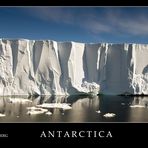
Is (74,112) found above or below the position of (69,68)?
below

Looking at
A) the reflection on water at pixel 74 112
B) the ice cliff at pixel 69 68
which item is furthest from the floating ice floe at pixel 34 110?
the ice cliff at pixel 69 68

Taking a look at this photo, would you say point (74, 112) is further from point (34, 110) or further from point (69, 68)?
point (69, 68)

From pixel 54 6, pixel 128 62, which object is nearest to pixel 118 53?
pixel 128 62

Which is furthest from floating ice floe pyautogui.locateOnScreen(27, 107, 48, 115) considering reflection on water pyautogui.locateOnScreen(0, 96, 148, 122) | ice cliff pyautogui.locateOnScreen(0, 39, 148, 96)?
ice cliff pyautogui.locateOnScreen(0, 39, 148, 96)

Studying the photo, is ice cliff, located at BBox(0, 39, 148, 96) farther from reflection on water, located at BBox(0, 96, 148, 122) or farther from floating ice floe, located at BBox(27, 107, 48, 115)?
floating ice floe, located at BBox(27, 107, 48, 115)

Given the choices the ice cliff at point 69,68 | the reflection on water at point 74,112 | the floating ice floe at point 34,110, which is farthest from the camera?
the ice cliff at point 69,68

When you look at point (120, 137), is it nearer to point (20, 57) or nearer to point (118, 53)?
point (20, 57)

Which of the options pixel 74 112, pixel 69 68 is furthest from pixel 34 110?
pixel 69 68

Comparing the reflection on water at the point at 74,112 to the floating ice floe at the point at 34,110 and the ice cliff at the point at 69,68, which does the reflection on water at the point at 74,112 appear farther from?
the ice cliff at the point at 69,68
